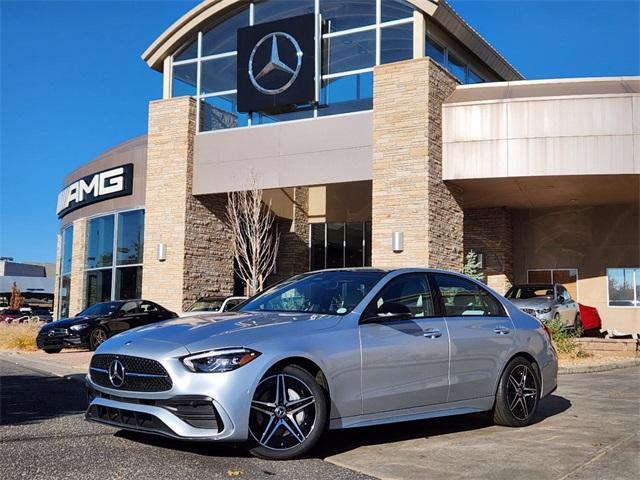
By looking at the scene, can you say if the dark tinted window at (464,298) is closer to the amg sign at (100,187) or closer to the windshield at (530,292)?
the windshield at (530,292)

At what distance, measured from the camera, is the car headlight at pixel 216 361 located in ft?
17.0

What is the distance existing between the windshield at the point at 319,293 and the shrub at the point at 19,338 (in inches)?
583

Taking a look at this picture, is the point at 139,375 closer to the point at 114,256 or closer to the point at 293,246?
the point at 293,246

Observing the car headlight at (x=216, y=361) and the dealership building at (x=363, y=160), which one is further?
the dealership building at (x=363, y=160)

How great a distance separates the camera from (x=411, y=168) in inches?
722

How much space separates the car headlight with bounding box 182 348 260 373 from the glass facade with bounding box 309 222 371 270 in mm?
19852

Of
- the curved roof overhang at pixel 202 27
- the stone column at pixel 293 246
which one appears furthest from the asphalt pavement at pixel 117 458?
the stone column at pixel 293 246

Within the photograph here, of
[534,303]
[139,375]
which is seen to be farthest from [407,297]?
[534,303]

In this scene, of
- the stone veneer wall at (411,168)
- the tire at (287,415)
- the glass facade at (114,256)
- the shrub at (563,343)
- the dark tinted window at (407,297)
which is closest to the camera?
the tire at (287,415)

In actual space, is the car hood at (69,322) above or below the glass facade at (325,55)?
below

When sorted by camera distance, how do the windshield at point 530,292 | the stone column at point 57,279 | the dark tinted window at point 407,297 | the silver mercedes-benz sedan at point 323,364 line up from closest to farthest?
the silver mercedes-benz sedan at point 323,364 → the dark tinted window at point 407,297 → the windshield at point 530,292 → the stone column at point 57,279

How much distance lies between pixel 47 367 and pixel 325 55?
1154 centimetres

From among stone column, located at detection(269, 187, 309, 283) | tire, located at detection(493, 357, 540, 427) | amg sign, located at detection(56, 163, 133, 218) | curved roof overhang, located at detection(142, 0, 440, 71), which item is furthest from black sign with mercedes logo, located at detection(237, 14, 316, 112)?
tire, located at detection(493, 357, 540, 427)

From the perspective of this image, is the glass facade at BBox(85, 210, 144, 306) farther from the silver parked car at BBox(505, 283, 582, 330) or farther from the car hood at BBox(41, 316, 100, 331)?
the silver parked car at BBox(505, 283, 582, 330)
